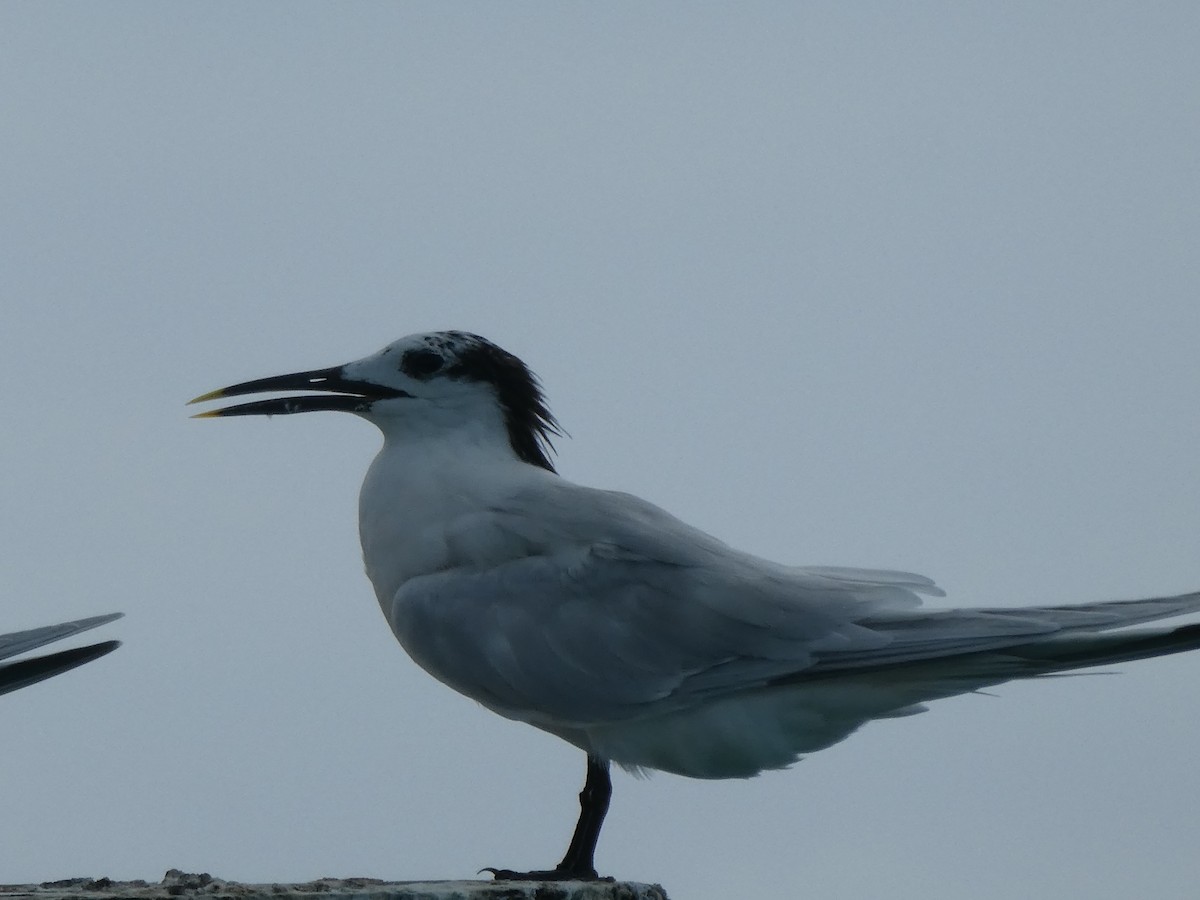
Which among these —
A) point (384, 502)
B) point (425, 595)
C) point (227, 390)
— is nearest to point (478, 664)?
point (425, 595)

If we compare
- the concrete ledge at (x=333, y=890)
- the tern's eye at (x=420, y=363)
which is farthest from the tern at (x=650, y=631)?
the concrete ledge at (x=333, y=890)

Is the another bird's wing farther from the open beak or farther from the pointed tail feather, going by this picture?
the open beak

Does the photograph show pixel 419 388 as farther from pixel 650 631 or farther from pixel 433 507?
pixel 650 631

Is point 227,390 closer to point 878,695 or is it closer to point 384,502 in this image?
point 384,502

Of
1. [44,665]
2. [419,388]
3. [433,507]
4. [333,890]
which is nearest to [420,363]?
[419,388]

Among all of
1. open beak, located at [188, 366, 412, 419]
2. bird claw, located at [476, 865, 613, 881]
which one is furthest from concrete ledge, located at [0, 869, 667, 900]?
open beak, located at [188, 366, 412, 419]

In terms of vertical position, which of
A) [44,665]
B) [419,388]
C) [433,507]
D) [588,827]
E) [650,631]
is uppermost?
[419,388]

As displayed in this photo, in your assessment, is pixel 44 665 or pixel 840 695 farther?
pixel 44 665
